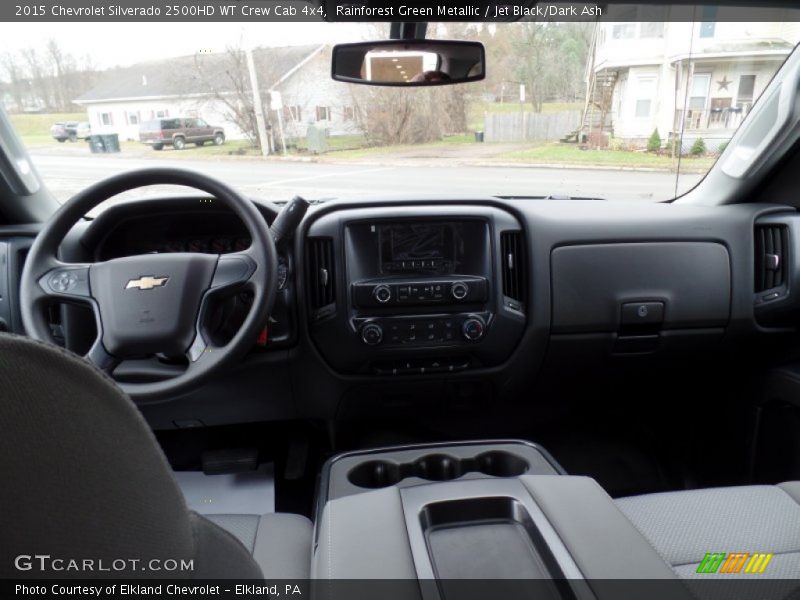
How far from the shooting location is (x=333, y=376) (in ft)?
8.10

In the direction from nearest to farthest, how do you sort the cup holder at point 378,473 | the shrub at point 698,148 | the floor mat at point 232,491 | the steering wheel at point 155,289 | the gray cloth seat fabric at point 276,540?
1. the gray cloth seat fabric at point 276,540
2. the steering wheel at point 155,289
3. the cup holder at point 378,473
4. the floor mat at point 232,491
5. the shrub at point 698,148

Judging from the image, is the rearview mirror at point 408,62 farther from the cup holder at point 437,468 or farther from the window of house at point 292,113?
→ the cup holder at point 437,468

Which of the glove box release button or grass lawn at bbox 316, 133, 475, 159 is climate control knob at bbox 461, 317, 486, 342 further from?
grass lawn at bbox 316, 133, 475, 159

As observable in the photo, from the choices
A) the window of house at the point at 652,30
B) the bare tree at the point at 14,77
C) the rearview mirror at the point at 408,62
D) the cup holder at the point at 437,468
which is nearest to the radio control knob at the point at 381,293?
the cup holder at the point at 437,468

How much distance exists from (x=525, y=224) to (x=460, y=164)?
1.32 ft

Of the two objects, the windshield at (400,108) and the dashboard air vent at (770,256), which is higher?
the windshield at (400,108)

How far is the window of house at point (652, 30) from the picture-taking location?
238cm

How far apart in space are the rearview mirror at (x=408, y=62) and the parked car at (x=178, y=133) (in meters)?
0.58

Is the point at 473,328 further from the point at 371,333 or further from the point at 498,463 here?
the point at 498,463

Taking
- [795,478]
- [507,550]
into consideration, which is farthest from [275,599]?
[795,478]

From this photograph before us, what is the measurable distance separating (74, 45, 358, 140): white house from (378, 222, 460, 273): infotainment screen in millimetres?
499

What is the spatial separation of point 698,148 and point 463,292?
4.31 feet

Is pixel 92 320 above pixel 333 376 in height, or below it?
above

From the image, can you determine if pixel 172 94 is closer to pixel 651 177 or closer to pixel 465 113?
pixel 465 113
